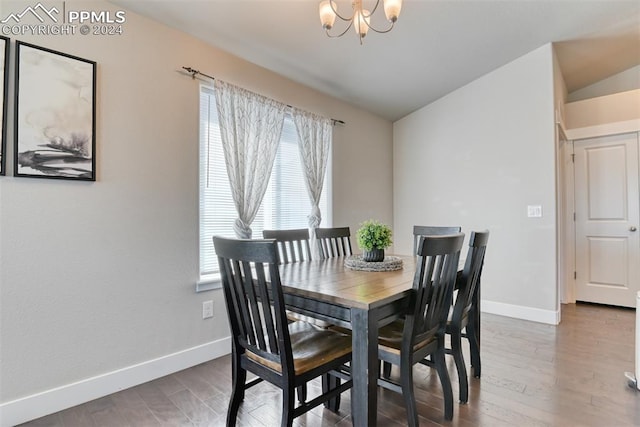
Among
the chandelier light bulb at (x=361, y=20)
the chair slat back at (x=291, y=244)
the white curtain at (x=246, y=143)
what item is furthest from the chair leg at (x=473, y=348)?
the chandelier light bulb at (x=361, y=20)

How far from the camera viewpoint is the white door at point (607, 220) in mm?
3768

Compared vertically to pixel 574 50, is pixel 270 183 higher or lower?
lower

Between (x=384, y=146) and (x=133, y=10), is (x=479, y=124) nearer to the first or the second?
(x=384, y=146)

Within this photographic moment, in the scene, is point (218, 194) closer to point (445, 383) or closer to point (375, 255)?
point (375, 255)

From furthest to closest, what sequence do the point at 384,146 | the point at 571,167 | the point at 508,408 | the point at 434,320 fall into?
1. the point at 384,146
2. the point at 571,167
3. the point at 508,408
4. the point at 434,320

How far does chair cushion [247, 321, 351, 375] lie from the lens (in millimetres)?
1458

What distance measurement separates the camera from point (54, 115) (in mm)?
1848

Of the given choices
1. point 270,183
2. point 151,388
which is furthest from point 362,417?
point 270,183

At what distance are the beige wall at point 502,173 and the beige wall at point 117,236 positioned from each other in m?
2.68

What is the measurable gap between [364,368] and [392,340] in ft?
1.21

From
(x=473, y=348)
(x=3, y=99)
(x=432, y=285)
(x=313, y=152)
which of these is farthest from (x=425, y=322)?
(x=3, y=99)

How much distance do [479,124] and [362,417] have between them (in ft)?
11.9

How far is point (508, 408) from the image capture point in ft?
6.10

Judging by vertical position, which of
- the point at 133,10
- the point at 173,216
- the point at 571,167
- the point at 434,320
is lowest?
→ the point at 434,320
